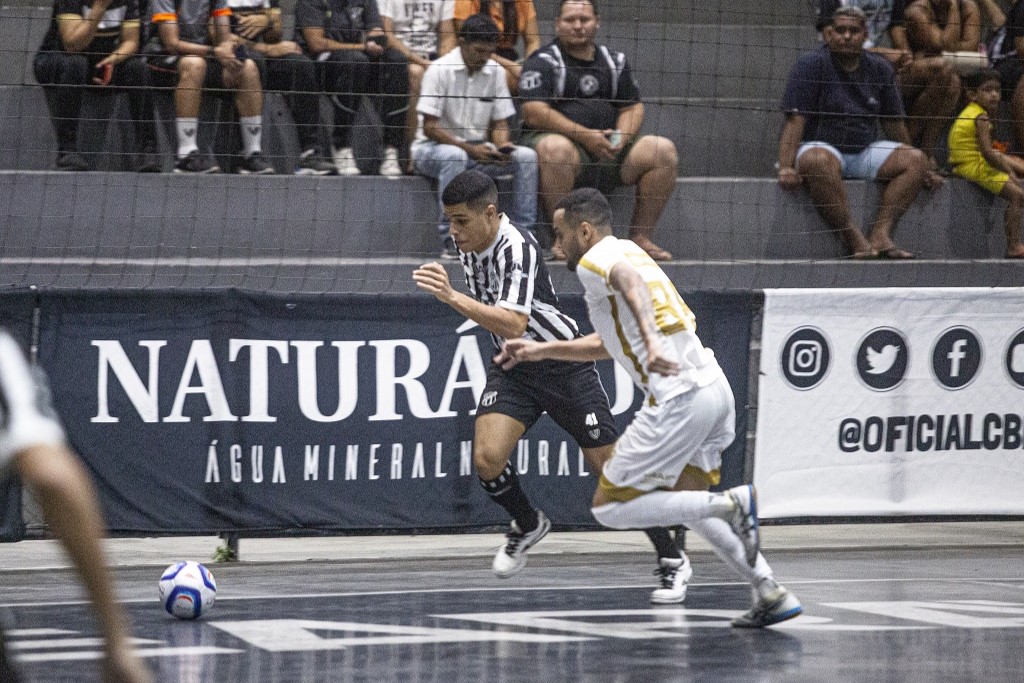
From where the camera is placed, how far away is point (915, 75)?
13.9 m

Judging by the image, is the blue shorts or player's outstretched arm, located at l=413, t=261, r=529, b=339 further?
the blue shorts

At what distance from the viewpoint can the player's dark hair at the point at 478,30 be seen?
11.8m

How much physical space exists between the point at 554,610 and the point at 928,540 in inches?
163

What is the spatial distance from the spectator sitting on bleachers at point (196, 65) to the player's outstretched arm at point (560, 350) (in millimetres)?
5035

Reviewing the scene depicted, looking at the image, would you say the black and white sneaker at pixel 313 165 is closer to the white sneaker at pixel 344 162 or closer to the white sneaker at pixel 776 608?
the white sneaker at pixel 344 162

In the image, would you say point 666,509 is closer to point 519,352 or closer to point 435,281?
point 519,352

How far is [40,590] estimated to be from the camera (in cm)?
860

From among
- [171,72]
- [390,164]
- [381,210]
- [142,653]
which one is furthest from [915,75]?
[142,653]

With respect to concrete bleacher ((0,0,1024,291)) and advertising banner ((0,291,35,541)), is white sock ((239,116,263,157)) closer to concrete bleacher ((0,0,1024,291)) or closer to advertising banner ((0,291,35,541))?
concrete bleacher ((0,0,1024,291))

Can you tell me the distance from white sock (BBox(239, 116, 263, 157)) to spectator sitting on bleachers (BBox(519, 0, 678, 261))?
208 centimetres

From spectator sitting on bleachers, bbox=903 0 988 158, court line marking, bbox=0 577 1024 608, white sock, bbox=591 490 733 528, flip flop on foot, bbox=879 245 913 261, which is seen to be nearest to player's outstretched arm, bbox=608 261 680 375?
white sock, bbox=591 490 733 528

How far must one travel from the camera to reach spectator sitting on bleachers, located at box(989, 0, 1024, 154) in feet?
45.8

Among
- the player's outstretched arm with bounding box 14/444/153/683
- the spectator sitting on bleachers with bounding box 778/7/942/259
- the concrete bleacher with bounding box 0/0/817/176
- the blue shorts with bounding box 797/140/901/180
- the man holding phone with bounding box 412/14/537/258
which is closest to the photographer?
the player's outstretched arm with bounding box 14/444/153/683

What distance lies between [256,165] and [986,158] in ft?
20.4
